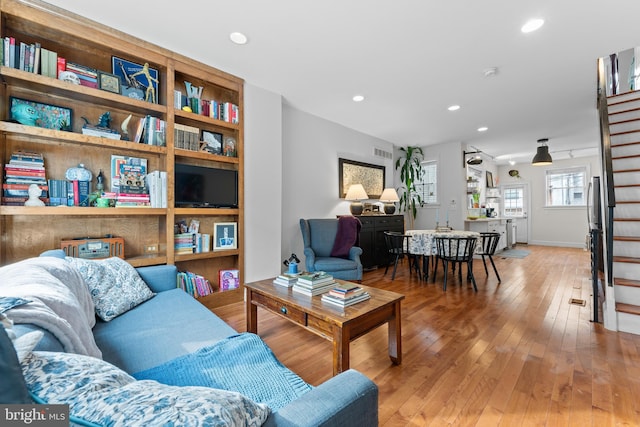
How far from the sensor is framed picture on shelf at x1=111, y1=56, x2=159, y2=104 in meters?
2.53

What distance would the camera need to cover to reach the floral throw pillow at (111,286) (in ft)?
5.32

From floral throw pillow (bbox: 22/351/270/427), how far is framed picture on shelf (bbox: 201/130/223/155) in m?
2.81

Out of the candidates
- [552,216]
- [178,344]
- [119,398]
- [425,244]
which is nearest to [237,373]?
[178,344]

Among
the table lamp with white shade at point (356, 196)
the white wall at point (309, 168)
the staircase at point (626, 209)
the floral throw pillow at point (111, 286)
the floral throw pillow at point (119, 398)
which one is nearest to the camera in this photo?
the floral throw pillow at point (119, 398)

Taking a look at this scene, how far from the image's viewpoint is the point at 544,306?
2.96 metres

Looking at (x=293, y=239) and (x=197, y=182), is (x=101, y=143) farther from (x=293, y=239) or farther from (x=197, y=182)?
(x=293, y=239)

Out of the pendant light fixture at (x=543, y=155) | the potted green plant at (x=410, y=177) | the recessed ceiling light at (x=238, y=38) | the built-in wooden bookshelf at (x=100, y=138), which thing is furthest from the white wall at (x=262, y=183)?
the pendant light fixture at (x=543, y=155)

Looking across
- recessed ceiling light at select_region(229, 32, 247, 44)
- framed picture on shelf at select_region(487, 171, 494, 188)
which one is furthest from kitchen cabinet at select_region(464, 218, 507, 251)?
recessed ceiling light at select_region(229, 32, 247, 44)

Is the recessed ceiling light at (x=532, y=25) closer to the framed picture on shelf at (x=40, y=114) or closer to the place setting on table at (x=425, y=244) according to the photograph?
the place setting on table at (x=425, y=244)

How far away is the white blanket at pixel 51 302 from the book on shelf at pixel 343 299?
3.71 ft

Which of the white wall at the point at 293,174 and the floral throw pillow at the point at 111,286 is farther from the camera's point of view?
the white wall at the point at 293,174

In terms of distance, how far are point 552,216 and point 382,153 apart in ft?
19.3

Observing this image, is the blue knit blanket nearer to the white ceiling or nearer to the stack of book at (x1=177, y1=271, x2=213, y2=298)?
the stack of book at (x1=177, y1=271, x2=213, y2=298)

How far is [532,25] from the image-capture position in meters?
2.27
